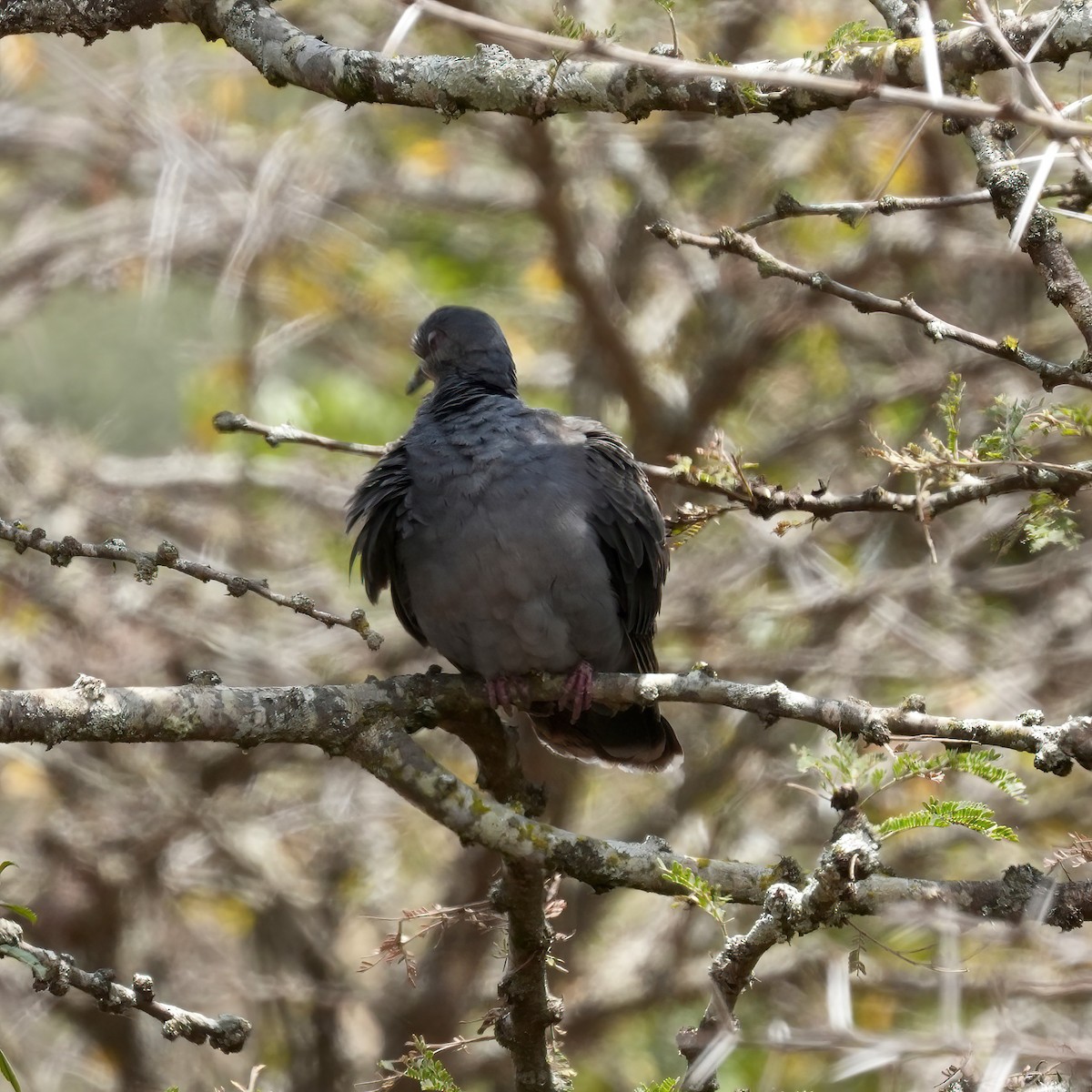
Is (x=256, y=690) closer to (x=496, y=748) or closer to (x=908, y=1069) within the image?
(x=496, y=748)

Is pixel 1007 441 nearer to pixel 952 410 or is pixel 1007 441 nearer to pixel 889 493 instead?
pixel 952 410

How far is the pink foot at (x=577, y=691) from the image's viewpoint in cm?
452

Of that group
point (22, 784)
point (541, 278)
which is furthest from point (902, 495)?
point (22, 784)

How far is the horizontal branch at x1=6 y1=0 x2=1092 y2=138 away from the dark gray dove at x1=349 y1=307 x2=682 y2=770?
1.37 meters

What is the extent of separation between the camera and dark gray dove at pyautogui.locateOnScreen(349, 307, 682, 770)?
4.53m

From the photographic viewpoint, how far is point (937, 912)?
221 centimetres

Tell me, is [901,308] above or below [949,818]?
above

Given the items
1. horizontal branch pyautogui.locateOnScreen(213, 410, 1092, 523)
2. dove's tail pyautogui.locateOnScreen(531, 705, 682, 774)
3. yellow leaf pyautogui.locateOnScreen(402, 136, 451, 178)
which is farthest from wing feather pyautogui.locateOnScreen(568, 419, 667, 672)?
yellow leaf pyautogui.locateOnScreen(402, 136, 451, 178)

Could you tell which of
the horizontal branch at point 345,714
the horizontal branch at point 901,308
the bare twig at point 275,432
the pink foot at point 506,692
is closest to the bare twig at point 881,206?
the horizontal branch at point 901,308

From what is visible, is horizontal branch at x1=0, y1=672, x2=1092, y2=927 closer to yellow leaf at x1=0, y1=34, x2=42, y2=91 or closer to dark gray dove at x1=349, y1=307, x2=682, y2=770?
dark gray dove at x1=349, y1=307, x2=682, y2=770

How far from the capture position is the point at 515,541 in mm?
4508

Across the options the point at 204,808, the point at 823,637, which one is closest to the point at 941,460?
the point at 823,637

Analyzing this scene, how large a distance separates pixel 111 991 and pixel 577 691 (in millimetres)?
1955

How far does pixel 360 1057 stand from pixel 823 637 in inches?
130
